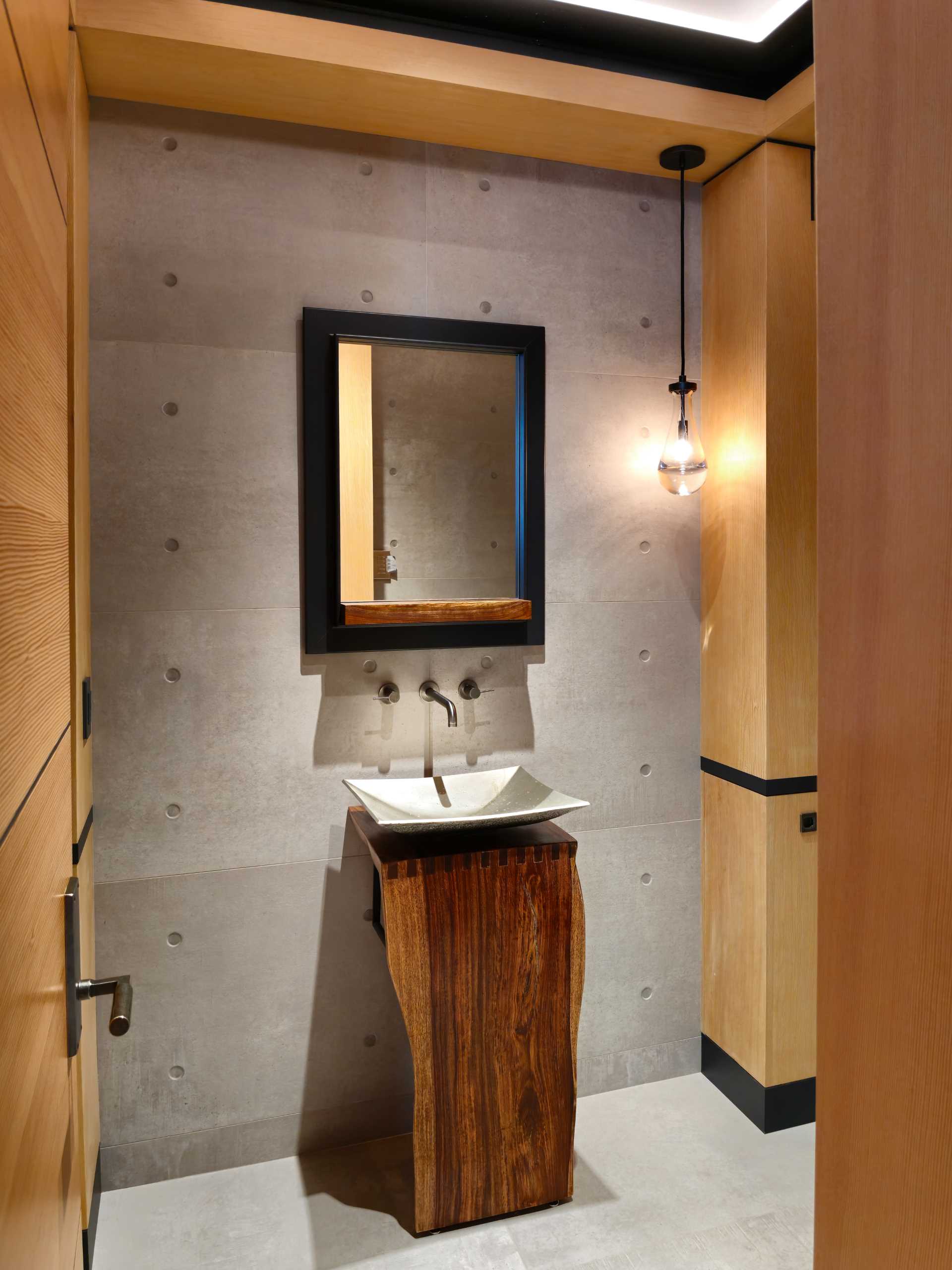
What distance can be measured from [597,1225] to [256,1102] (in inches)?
34.2

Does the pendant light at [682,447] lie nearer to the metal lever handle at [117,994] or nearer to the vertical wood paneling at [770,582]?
the vertical wood paneling at [770,582]

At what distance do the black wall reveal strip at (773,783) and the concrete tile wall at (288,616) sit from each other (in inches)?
10.5

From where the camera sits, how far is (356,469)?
214cm

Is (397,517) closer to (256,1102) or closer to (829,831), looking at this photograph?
(256,1102)

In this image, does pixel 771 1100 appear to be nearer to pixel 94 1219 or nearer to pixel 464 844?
pixel 464 844

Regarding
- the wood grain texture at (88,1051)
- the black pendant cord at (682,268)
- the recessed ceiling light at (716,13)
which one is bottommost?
the wood grain texture at (88,1051)

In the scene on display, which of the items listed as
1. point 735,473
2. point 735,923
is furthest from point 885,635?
point 735,923

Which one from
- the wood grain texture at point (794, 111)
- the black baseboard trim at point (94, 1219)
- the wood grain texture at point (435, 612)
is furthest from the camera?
the wood grain texture at point (435, 612)

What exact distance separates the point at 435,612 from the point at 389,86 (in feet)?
3.97

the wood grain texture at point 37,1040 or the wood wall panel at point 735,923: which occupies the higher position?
the wood grain texture at point 37,1040

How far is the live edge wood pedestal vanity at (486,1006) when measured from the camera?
1.83 meters

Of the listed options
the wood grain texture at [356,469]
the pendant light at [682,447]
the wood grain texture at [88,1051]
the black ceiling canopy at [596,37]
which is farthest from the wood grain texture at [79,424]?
the pendant light at [682,447]

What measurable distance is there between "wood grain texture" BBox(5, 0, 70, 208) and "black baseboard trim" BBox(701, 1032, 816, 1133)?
8.07 feet

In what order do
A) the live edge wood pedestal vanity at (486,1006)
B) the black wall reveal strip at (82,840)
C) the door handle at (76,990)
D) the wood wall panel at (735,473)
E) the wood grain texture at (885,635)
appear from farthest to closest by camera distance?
the wood wall panel at (735,473)
the live edge wood pedestal vanity at (486,1006)
the black wall reveal strip at (82,840)
the door handle at (76,990)
the wood grain texture at (885,635)
